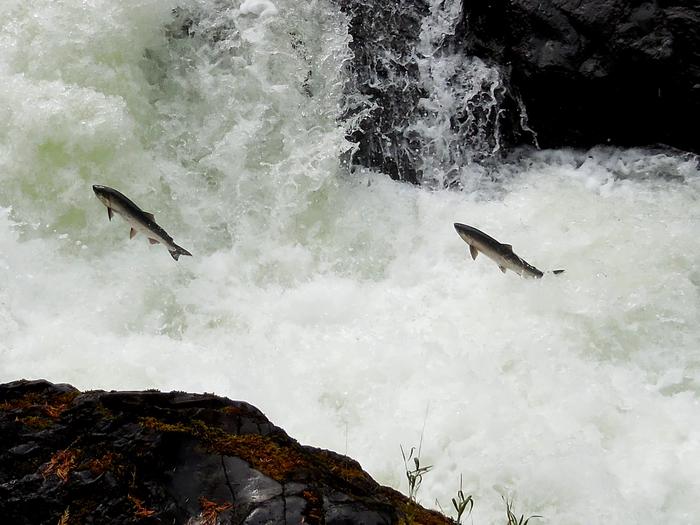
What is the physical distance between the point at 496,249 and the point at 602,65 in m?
2.37

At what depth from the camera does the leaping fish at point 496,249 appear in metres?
4.81

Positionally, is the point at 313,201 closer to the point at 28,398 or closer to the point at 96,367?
the point at 96,367

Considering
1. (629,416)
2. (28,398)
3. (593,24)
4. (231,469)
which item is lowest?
(231,469)

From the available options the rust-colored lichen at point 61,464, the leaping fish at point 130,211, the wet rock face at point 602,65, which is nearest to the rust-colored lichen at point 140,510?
the rust-colored lichen at point 61,464

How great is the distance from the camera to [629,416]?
4.36m

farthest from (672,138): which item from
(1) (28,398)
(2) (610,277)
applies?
(1) (28,398)

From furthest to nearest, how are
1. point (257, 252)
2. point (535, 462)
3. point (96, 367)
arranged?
point (257, 252), point (96, 367), point (535, 462)

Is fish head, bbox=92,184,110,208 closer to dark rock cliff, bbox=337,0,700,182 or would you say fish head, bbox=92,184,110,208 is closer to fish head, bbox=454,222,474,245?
fish head, bbox=454,222,474,245

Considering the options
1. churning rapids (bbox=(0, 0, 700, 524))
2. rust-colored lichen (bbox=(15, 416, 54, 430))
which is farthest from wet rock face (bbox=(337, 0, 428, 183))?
rust-colored lichen (bbox=(15, 416, 54, 430))

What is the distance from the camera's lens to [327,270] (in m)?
5.74

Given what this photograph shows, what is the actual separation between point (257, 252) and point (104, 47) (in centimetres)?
245

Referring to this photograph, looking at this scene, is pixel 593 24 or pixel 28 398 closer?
pixel 28 398

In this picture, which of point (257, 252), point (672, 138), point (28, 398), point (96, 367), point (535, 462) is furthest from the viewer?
point (672, 138)

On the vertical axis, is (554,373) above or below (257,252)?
below
